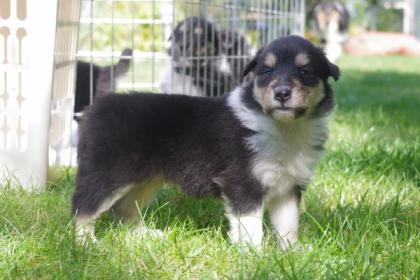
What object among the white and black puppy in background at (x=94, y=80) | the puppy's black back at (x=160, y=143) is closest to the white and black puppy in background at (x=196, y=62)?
the white and black puppy in background at (x=94, y=80)

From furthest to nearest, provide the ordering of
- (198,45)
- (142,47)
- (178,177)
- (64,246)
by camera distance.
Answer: (142,47), (198,45), (178,177), (64,246)

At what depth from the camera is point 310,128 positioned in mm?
2957

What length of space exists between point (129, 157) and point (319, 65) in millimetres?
936

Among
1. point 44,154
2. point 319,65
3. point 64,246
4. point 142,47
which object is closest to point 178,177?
point 64,246

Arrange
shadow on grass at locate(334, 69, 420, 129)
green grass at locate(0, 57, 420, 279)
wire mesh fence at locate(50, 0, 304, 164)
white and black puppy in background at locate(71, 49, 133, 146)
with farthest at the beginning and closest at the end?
shadow on grass at locate(334, 69, 420, 129), white and black puppy in background at locate(71, 49, 133, 146), wire mesh fence at locate(50, 0, 304, 164), green grass at locate(0, 57, 420, 279)

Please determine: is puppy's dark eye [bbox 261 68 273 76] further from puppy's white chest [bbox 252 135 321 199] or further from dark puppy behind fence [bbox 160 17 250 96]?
dark puppy behind fence [bbox 160 17 250 96]

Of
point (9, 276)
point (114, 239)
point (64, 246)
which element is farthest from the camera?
point (114, 239)

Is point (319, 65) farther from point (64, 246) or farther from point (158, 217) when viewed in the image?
point (64, 246)

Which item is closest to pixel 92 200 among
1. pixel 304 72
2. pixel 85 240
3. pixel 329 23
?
pixel 85 240

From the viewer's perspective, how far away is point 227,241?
2.87 metres

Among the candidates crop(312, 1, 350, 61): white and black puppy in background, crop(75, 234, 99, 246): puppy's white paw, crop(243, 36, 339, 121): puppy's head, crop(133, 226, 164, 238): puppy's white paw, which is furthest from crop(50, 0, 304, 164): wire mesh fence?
crop(312, 1, 350, 61): white and black puppy in background

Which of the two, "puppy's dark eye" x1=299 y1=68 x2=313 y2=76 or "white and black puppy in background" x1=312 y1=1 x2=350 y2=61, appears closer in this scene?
"puppy's dark eye" x1=299 y1=68 x2=313 y2=76

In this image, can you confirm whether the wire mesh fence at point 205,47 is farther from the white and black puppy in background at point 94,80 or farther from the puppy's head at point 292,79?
the puppy's head at point 292,79

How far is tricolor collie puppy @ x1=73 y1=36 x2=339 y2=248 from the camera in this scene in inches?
111
